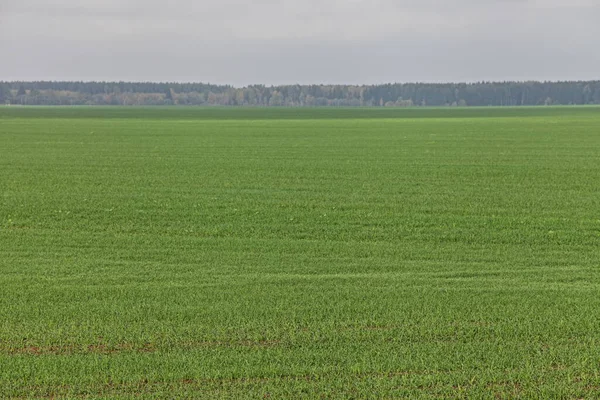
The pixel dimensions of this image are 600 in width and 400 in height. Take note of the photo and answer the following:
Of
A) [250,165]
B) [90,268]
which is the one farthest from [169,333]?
[250,165]

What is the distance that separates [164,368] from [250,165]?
2374 centimetres

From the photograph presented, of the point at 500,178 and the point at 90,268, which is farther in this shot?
the point at 500,178

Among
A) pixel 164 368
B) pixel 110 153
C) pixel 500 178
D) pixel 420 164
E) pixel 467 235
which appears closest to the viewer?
pixel 164 368

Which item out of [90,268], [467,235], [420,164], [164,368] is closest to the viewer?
[164,368]

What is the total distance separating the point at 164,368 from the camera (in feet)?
27.3

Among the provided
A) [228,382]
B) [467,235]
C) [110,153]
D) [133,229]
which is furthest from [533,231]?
[110,153]

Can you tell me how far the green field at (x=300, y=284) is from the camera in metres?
8.14

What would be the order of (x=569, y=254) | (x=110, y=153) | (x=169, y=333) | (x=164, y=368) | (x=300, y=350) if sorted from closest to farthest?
(x=164, y=368), (x=300, y=350), (x=169, y=333), (x=569, y=254), (x=110, y=153)

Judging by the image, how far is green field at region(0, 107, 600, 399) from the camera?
320 inches

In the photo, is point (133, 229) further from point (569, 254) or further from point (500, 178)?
point (500, 178)

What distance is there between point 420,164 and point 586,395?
2448 centimetres

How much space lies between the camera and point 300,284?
12.3 metres

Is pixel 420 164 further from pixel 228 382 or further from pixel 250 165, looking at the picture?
pixel 228 382

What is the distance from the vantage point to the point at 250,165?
104 ft
